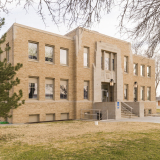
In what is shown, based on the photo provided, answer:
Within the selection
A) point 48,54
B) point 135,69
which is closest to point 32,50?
point 48,54

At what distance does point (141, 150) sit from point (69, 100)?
14.4 metres

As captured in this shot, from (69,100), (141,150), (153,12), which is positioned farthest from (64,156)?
(69,100)

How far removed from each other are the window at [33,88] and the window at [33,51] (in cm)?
230

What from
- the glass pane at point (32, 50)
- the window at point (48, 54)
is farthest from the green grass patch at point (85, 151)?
the window at point (48, 54)

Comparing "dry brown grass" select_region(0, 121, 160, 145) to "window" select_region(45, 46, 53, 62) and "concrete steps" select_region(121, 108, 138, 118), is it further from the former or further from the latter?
"window" select_region(45, 46, 53, 62)

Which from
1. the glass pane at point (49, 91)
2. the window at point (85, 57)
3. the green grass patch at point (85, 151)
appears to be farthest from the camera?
the window at point (85, 57)

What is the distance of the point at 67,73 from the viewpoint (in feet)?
71.2

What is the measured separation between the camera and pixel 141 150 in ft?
24.6

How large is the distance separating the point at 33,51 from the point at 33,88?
12.5 ft

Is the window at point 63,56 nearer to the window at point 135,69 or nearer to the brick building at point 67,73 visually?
the brick building at point 67,73

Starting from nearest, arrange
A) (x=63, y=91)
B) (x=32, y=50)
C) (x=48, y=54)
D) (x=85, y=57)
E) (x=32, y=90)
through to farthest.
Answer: (x=32, y=90), (x=32, y=50), (x=48, y=54), (x=63, y=91), (x=85, y=57)

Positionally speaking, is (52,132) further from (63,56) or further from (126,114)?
(126,114)

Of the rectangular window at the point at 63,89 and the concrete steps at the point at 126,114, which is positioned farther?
the concrete steps at the point at 126,114

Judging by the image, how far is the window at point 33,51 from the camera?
63.8 ft
